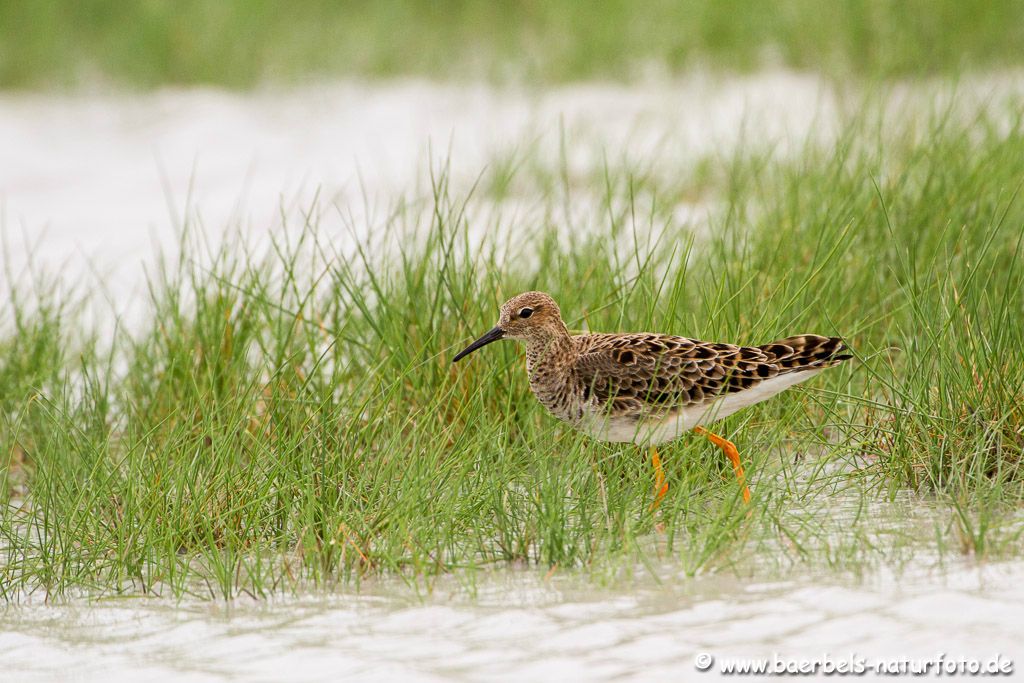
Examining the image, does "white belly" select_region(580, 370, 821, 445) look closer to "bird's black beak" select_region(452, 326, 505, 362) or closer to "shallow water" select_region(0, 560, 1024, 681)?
"bird's black beak" select_region(452, 326, 505, 362)

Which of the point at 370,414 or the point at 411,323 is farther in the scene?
the point at 411,323

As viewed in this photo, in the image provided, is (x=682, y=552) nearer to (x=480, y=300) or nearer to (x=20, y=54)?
(x=480, y=300)

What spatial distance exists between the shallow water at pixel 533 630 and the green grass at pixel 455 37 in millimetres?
8264

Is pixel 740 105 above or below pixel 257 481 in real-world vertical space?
above

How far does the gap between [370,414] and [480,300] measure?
80cm

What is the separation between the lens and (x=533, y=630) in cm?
402

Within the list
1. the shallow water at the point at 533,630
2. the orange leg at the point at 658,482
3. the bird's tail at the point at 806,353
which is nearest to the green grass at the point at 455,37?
the bird's tail at the point at 806,353

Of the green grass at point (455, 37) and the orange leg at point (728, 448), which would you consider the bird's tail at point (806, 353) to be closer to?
the orange leg at point (728, 448)

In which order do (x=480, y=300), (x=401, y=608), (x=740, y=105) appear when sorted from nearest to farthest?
(x=401, y=608)
(x=480, y=300)
(x=740, y=105)

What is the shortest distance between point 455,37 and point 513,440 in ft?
28.7

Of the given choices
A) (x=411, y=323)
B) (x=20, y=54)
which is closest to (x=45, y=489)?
(x=411, y=323)

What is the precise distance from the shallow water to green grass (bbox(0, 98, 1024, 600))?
0.45 ft

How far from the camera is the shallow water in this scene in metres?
3.75

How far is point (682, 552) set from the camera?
4336 mm
